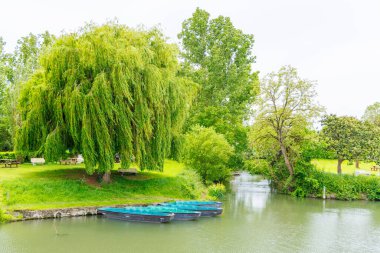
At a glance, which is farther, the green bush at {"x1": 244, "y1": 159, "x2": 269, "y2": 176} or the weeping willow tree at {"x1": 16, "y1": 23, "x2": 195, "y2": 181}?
the green bush at {"x1": 244, "y1": 159, "x2": 269, "y2": 176}

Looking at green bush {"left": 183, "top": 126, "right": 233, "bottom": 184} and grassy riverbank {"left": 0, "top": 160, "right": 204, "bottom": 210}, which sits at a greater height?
green bush {"left": 183, "top": 126, "right": 233, "bottom": 184}

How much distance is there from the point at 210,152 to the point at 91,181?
13.2 m

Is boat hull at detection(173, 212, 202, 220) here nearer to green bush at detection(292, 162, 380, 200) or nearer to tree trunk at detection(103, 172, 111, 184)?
tree trunk at detection(103, 172, 111, 184)

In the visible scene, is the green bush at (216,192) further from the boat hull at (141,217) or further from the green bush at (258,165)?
the boat hull at (141,217)

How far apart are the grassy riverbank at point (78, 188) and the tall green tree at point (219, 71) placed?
16590 millimetres

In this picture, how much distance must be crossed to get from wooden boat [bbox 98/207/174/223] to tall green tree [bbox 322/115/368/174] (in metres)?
23.1

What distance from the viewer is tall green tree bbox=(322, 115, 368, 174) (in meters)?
39.0

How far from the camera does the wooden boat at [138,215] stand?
864 inches

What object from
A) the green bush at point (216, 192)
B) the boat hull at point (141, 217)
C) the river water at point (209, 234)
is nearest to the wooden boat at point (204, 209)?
the river water at point (209, 234)

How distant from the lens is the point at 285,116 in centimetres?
3912

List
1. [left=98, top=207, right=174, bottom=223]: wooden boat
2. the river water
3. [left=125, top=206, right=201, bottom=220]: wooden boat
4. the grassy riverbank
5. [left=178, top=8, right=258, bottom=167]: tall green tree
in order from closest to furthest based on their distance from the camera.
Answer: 1. the river water
2. [left=98, top=207, right=174, bottom=223]: wooden boat
3. [left=125, top=206, right=201, bottom=220]: wooden boat
4. the grassy riverbank
5. [left=178, top=8, right=258, bottom=167]: tall green tree

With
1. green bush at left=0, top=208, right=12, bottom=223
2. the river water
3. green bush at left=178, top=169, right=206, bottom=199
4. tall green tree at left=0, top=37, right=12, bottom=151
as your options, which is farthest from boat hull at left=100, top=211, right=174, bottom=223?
tall green tree at left=0, top=37, right=12, bottom=151

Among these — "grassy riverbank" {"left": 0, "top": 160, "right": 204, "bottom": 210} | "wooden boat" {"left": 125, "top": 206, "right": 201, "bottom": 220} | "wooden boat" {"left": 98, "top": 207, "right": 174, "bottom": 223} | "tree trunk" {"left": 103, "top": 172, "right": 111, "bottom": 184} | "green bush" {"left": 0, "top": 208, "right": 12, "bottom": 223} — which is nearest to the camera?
"green bush" {"left": 0, "top": 208, "right": 12, "bottom": 223}

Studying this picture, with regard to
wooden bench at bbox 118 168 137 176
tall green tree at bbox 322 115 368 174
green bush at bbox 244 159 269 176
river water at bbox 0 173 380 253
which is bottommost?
river water at bbox 0 173 380 253
